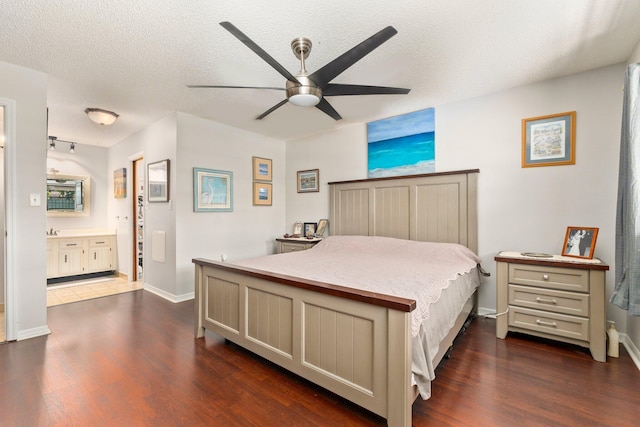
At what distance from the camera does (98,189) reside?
5719 mm

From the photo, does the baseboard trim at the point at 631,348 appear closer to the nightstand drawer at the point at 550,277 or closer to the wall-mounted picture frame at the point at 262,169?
the nightstand drawer at the point at 550,277

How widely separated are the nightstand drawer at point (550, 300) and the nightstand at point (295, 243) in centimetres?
255

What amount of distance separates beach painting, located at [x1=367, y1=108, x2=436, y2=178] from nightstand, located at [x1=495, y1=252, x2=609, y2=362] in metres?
1.53

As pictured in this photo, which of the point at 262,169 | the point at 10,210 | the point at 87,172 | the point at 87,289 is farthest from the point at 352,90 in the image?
the point at 87,172

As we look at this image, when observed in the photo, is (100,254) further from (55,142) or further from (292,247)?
(292,247)

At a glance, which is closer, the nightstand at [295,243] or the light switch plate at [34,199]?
the light switch plate at [34,199]

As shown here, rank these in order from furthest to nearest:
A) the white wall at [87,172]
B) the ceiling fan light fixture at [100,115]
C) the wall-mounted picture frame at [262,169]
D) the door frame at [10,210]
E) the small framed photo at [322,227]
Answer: the white wall at [87,172] → the wall-mounted picture frame at [262,169] → the small framed photo at [322,227] → the ceiling fan light fixture at [100,115] → the door frame at [10,210]

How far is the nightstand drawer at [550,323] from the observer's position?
235 cm

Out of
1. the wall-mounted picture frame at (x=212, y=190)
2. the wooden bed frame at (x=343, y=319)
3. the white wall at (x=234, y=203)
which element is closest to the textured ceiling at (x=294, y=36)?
the white wall at (x=234, y=203)

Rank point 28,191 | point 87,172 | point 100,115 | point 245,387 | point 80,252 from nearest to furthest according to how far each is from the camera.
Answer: point 245,387 → point 28,191 → point 100,115 → point 80,252 → point 87,172

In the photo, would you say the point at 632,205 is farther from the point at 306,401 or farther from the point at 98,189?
the point at 98,189

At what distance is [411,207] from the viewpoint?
366 cm

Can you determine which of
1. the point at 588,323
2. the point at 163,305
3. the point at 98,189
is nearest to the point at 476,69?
the point at 588,323

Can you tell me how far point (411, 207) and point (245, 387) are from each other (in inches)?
106
